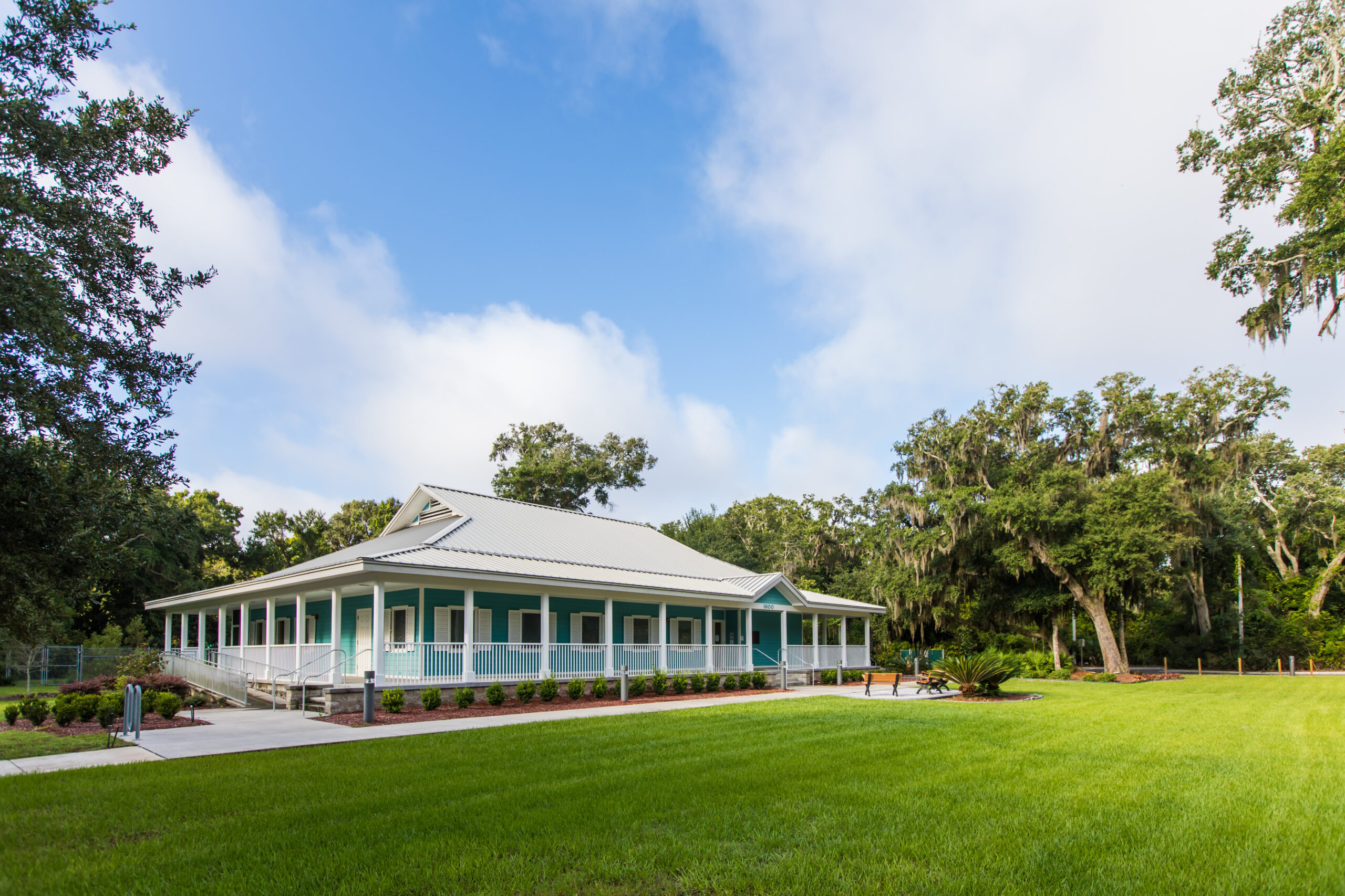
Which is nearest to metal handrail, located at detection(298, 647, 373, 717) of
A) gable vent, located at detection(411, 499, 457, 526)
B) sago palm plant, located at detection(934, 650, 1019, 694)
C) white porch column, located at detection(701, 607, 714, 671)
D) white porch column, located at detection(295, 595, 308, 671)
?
white porch column, located at detection(295, 595, 308, 671)

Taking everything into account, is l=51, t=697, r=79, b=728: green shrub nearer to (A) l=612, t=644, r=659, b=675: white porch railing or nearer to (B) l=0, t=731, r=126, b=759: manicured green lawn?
(B) l=0, t=731, r=126, b=759: manicured green lawn

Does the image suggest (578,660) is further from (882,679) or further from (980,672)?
(882,679)

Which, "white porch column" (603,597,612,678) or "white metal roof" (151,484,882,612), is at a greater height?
"white metal roof" (151,484,882,612)

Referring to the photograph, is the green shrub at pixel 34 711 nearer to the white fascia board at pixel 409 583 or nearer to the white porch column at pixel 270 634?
the white porch column at pixel 270 634

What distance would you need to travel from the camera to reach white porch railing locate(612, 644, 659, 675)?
792 inches

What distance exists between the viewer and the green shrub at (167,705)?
41.9ft

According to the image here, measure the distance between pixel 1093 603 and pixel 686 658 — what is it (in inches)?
587

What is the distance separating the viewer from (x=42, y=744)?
33.1 feet

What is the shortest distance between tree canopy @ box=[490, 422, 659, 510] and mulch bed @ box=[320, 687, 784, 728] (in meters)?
24.5

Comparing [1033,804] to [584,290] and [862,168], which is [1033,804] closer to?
[862,168]

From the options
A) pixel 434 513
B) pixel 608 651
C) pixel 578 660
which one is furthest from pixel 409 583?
pixel 434 513

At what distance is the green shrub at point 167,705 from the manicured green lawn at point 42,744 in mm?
1526

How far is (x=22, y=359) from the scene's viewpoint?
8.88 meters

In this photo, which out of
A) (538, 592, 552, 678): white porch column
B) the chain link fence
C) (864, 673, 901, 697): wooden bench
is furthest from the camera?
the chain link fence
